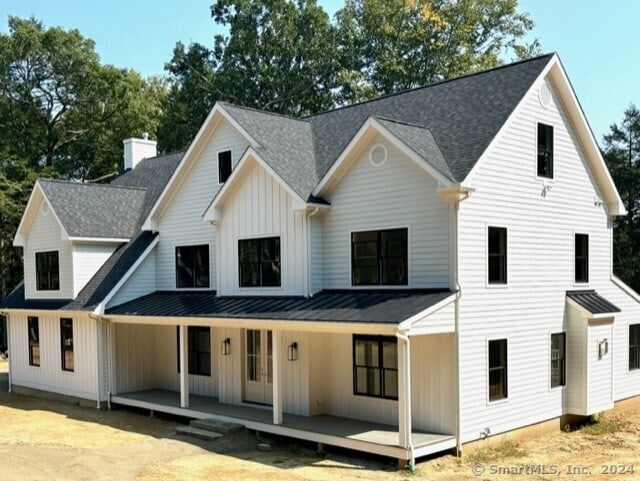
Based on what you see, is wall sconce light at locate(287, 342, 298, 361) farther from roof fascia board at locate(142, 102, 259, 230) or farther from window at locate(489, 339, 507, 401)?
roof fascia board at locate(142, 102, 259, 230)

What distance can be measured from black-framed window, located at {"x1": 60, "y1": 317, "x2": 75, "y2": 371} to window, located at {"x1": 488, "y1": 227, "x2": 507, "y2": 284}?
12.7 m

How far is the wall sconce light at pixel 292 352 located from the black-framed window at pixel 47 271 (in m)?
8.93

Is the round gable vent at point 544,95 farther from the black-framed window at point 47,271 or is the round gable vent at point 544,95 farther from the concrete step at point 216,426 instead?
the black-framed window at point 47,271

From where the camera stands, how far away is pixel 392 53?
127 ft

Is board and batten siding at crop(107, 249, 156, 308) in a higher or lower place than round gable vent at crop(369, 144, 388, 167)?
lower

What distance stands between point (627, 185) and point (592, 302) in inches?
832

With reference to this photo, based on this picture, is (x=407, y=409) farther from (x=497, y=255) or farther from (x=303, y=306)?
(x=497, y=255)

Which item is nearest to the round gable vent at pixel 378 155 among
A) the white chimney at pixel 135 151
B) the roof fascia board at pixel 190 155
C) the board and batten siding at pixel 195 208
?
the roof fascia board at pixel 190 155

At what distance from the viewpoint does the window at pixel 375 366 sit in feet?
46.0

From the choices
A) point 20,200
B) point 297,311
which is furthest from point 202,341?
point 20,200

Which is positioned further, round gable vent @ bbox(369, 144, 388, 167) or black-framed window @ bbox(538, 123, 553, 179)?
black-framed window @ bbox(538, 123, 553, 179)

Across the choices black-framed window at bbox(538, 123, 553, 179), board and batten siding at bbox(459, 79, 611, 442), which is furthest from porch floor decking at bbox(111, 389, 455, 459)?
black-framed window at bbox(538, 123, 553, 179)

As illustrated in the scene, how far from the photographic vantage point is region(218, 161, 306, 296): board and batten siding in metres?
15.8

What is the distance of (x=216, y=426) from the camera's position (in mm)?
14750
